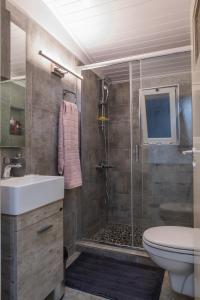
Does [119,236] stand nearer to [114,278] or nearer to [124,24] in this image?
[114,278]

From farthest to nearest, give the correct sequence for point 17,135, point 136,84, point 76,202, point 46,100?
point 136,84
point 76,202
point 46,100
point 17,135

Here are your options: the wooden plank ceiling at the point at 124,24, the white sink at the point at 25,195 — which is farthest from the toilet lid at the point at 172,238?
the wooden plank ceiling at the point at 124,24

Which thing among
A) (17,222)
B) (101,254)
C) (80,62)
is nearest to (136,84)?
(80,62)

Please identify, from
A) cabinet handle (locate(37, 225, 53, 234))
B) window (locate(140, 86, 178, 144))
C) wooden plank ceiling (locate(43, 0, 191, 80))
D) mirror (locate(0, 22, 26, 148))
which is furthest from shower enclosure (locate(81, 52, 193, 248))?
cabinet handle (locate(37, 225, 53, 234))

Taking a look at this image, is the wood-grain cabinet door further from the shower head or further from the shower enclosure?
the shower head

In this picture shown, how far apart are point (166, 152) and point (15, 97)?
1.88m

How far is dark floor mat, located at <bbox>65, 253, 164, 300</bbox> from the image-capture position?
1.59 meters

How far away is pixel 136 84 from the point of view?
105 inches

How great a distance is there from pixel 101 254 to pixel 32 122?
1.46 metres

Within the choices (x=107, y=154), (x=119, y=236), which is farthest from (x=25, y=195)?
(x=107, y=154)

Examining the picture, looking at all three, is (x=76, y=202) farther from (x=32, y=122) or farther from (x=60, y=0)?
(x=60, y=0)

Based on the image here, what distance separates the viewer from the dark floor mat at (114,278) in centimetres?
159

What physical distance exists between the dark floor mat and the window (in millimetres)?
1461

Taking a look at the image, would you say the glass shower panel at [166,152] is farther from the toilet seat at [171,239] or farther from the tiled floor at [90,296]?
the tiled floor at [90,296]
